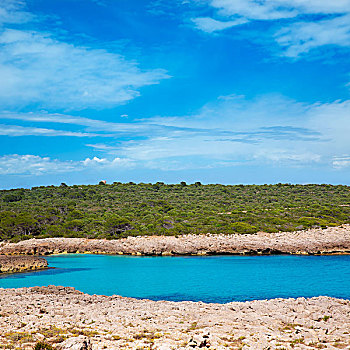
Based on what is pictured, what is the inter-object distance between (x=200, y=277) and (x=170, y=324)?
1539 cm

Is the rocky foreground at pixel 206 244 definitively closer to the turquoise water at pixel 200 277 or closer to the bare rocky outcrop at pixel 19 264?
the turquoise water at pixel 200 277

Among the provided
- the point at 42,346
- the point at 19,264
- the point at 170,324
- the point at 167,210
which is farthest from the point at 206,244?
the point at 42,346

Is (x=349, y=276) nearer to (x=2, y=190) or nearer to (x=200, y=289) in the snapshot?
(x=200, y=289)

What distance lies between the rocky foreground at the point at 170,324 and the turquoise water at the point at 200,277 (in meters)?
5.91

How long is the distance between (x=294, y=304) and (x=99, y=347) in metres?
9.30

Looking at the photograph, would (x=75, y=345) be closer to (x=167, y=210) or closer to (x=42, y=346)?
(x=42, y=346)

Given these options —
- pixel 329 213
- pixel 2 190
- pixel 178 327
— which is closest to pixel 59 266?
pixel 178 327

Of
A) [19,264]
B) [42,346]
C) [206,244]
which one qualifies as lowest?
[19,264]

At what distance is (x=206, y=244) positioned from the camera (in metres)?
39.7

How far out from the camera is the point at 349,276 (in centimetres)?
2652

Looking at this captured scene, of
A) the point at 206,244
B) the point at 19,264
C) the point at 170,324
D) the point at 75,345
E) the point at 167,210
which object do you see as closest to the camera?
the point at 75,345

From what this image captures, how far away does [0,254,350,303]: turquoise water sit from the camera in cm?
2245

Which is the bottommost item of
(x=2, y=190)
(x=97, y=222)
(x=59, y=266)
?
(x=59, y=266)

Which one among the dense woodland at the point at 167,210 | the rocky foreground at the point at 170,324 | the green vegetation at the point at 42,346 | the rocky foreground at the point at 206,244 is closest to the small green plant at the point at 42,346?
the green vegetation at the point at 42,346
